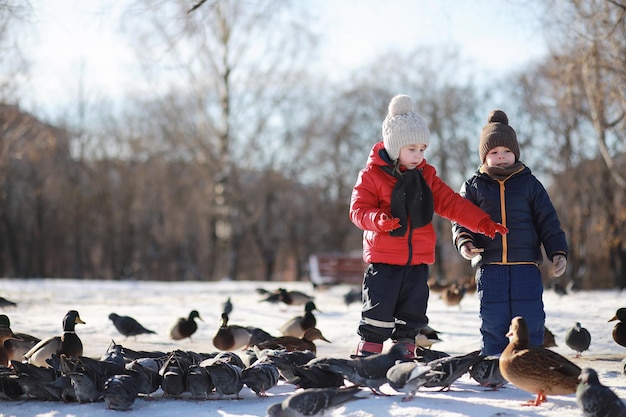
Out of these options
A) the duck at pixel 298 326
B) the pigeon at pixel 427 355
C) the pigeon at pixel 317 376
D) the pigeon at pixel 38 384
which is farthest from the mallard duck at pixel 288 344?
the duck at pixel 298 326

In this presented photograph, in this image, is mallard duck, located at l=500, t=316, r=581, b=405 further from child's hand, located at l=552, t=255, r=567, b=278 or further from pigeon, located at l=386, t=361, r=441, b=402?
child's hand, located at l=552, t=255, r=567, b=278

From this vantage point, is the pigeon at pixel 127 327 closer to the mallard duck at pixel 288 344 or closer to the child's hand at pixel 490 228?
the mallard duck at pixel 288 344

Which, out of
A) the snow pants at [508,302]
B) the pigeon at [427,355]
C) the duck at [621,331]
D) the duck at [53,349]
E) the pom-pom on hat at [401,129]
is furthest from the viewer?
the duck at [621,331]

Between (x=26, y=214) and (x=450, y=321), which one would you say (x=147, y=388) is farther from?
(x=26, y=214)

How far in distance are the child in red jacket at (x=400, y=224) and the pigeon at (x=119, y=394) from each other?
157cm

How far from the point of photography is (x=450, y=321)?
31.3 feet

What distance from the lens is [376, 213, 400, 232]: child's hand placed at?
15.5 feet

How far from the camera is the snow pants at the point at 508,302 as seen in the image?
489 centimetres

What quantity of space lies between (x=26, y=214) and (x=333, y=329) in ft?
96.6

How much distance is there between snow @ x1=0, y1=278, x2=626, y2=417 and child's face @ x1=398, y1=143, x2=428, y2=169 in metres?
1.55

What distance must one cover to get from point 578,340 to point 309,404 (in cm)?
379

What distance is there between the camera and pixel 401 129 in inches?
207

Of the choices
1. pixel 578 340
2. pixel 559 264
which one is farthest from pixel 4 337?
pixel 578 340

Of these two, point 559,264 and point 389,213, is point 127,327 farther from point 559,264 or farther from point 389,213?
point 559,264
